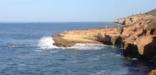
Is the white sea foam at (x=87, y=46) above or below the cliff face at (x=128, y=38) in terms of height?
below

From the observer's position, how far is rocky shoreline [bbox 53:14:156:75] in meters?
60.0

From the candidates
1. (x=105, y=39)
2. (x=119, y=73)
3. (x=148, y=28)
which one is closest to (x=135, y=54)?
(x=148, y=28)

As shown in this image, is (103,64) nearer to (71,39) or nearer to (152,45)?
(152,45)

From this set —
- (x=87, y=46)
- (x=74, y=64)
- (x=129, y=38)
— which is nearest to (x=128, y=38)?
(x=129, y=38)

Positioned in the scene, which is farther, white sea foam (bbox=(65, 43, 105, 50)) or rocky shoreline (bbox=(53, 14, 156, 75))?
white sea foam (bbox=(65, 43, 105, 50))

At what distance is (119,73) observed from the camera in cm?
5184

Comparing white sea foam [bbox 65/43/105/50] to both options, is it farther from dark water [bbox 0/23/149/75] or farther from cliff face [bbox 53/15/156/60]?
dark water [bbox 0/23/149/75]

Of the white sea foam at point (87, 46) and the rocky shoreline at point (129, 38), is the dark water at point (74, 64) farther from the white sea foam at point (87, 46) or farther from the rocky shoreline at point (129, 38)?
the white sea foam at point (87, 46)

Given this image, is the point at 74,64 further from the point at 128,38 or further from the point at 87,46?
the point at 87,46

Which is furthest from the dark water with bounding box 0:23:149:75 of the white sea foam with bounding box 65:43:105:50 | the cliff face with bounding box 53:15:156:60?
the white sea foam with bounding box 65:43:105:50

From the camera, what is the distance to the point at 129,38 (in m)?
67.5

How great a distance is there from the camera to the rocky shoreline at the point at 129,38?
2361 inches

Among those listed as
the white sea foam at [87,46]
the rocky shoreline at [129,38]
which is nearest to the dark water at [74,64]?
the rocky shoreline at [129,38]

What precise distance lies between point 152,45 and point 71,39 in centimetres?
3711
